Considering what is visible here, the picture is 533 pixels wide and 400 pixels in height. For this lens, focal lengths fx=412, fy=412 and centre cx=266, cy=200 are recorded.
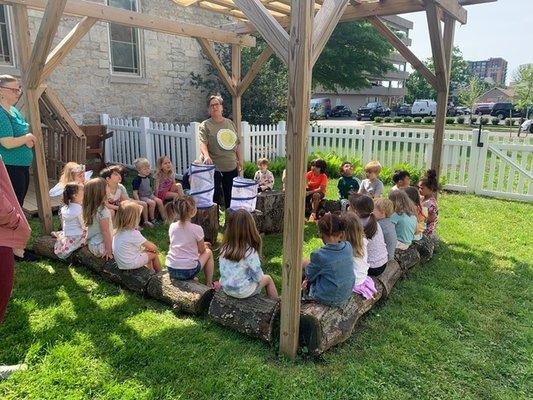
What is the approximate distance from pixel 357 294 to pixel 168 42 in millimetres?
10060

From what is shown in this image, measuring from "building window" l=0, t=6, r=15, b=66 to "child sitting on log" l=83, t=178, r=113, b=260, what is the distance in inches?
247

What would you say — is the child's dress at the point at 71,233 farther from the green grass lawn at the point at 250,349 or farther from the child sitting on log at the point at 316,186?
the child sitting on log at the point at 316,186

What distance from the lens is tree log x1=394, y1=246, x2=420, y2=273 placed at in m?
4.27

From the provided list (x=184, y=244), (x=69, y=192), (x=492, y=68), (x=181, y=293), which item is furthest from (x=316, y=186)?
(x=492, y=68)

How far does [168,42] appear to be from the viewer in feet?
37.2

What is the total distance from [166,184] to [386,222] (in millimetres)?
3475

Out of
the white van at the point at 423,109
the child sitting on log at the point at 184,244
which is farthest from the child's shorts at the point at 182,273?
the white van at the point at 423,109

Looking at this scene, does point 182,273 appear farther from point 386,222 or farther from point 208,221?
point 386,222

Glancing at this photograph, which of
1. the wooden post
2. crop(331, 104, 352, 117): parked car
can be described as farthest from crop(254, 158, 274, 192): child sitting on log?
crop(331, 104, 352, 117): parked car

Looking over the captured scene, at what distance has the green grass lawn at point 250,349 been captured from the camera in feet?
8.55

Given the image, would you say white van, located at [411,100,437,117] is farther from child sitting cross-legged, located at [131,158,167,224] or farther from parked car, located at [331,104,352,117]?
child sitting cross-legged, located at [131,158,167,224]

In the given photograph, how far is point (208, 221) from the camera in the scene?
16.9 ft

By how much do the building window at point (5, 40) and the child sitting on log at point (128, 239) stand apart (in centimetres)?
682

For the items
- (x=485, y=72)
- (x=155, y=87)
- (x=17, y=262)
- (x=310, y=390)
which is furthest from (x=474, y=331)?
(x=485, y=72)
